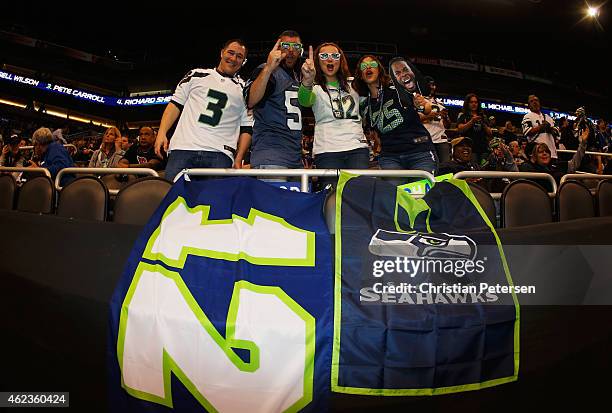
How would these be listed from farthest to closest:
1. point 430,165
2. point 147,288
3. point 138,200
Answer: point 430,165 → point 138,200 → point 147,288

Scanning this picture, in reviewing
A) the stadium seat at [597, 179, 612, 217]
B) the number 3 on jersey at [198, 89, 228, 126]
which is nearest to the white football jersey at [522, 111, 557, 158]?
the stadium seat at [597, 179, 612, 217]

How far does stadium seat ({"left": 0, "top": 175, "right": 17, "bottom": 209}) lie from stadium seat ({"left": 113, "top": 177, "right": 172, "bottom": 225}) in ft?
5.51

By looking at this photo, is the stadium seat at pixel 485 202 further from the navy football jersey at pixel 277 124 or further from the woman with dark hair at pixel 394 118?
the navy football jersey at pixel 277 124

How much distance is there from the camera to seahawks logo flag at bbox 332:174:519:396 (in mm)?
1459

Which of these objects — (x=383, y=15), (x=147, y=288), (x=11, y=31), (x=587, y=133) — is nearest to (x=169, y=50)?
(x=11, y=31)

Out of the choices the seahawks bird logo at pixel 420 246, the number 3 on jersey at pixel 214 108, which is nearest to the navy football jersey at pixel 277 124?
the number 3 on jersey at pixel 214 108

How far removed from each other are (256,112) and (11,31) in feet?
73.5

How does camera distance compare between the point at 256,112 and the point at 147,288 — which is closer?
the point at 147,288

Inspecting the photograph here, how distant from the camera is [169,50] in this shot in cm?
1964

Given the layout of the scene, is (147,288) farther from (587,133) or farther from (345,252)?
(587,133)

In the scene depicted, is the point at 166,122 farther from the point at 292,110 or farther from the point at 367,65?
the point at 367,65

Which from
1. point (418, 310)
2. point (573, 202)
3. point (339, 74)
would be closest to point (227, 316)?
point (418, 310)

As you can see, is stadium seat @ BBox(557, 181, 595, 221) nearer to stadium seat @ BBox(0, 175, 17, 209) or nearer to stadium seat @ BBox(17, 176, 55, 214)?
stadium seat @ BBox(17, 176, 55, 214)

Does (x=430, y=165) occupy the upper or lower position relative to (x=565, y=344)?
upper
